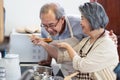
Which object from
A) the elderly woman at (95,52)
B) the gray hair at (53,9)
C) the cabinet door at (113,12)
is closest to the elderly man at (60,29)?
the gray hair at (53,9)

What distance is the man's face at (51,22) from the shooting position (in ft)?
4.55

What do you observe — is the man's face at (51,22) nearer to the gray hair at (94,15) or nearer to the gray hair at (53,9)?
the gray hair at (53,9)

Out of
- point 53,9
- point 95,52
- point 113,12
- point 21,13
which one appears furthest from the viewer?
point 113,12

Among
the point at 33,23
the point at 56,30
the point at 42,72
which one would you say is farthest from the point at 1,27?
the point at 33,23

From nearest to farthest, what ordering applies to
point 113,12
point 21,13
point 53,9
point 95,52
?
point 95,52, point 53,9, point 21,13, point 113,12

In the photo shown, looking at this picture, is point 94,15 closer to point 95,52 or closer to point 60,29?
point 95,52

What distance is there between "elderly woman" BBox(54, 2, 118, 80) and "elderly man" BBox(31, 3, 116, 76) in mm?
165

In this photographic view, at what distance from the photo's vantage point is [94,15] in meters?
1.18

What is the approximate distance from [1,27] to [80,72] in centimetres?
88

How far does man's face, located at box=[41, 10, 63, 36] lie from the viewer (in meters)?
1.39

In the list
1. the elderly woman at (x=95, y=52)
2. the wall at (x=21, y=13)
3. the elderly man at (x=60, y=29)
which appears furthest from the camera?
the wall at (x=21, y=13)

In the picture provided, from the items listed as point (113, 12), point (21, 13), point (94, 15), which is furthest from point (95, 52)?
point (113, 12)

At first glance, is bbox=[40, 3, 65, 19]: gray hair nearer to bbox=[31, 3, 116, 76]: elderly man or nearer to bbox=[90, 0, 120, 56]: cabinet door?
bbox=[31, 3, 116, 76]: elderly man

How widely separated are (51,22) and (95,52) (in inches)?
15.7
